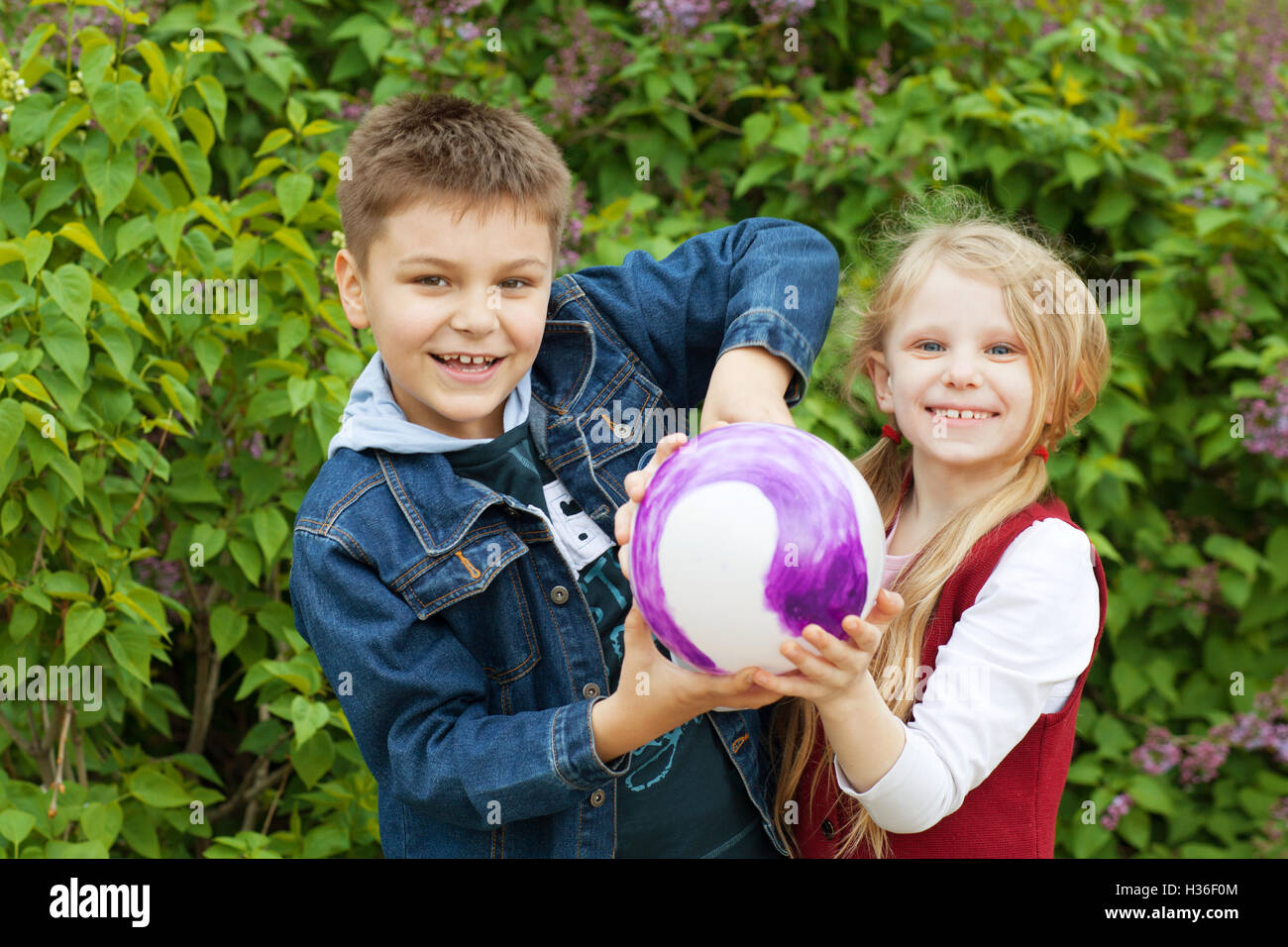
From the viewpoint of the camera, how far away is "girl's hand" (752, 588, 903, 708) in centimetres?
171

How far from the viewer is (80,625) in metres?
2.76

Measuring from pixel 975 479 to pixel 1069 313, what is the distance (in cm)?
34

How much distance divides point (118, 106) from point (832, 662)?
2.18 m

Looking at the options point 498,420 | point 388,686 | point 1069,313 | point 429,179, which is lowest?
point 388,686

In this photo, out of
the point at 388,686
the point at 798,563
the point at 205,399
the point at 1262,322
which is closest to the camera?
the point at 798,563

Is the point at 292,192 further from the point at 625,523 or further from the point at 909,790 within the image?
the point at 909,790

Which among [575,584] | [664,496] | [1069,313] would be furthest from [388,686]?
[1069,313]

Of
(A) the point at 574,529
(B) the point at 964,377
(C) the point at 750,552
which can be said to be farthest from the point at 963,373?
(A) the point at 574,529

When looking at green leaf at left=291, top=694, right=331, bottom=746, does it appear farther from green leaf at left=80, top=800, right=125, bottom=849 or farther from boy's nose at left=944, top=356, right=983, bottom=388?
boy's nose at left=944, top=356, right=983, bottom=388

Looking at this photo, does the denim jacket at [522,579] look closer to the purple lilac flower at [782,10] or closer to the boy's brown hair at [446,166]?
the boy's brown hair at [446,166]

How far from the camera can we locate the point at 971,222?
238 cm

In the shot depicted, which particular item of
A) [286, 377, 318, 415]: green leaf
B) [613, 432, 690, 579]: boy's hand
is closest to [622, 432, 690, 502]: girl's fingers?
[613, 432, 690, 579]: boy's hand

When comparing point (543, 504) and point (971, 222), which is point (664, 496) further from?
point (971, 222)

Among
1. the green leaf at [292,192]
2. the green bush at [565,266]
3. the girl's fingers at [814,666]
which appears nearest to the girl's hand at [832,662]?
the girl's fingers at [814,666]
